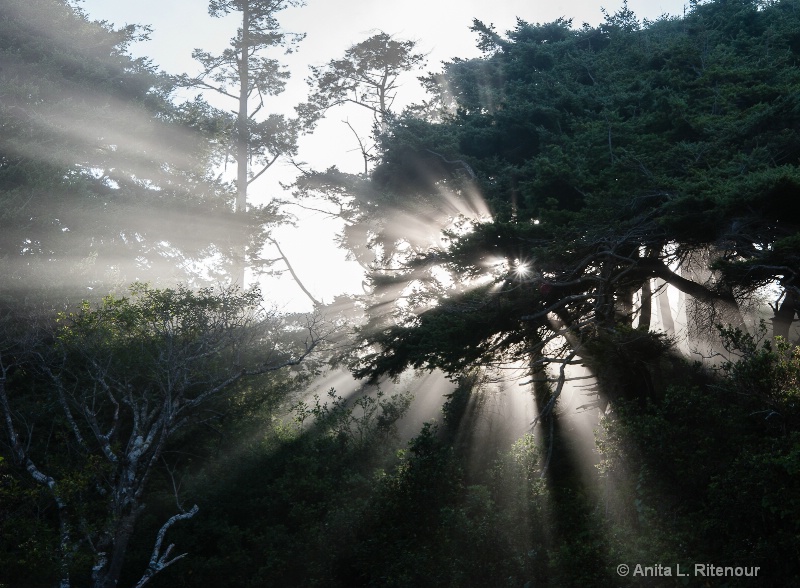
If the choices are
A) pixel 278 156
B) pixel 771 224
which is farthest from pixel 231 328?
pixel 278 156

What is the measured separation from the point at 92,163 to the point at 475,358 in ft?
58.1

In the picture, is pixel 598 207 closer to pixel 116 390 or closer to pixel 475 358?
pixel 475 358

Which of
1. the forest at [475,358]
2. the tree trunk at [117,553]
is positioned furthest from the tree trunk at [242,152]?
the tree trunk at [117,553]

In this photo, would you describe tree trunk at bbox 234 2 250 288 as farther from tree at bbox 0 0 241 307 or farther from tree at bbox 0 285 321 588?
tree at bbox 0 285 321 588

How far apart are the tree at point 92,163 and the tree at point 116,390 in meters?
2.85

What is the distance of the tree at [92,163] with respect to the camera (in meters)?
18.8

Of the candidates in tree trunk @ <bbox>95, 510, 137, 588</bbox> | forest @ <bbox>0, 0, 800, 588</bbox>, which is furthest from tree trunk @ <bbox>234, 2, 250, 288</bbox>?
tree trunk @ <bbox>95, 510, 137, 588</bbox>

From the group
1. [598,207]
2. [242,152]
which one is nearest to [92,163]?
[242,152]

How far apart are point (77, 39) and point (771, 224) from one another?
25768 millimetres

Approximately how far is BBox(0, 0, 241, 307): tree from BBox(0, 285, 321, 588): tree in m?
2.85

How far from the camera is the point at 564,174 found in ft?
39.5

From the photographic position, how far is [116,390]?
15.1 meters

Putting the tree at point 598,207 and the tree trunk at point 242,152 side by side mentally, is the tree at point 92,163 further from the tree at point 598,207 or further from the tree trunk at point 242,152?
the tree at point 598,207

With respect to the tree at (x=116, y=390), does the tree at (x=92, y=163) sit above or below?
above
